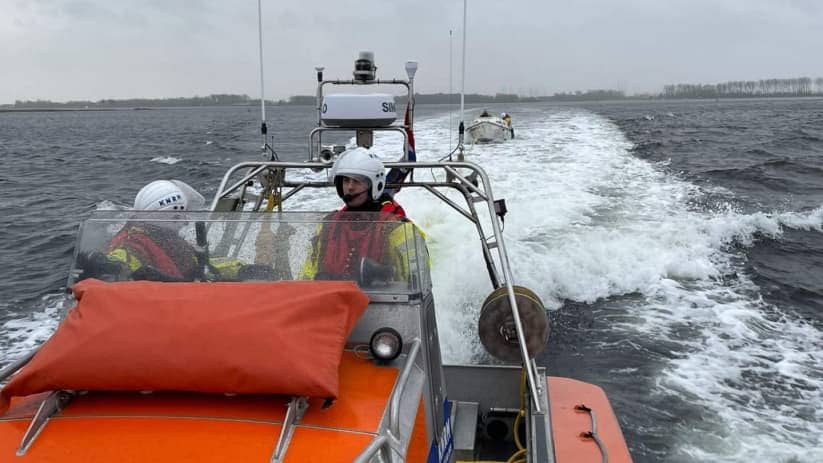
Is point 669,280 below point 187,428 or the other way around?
below

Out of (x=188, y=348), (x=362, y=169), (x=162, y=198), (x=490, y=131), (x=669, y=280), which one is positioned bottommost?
(x=669, y=280)

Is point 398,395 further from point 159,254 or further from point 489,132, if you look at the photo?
point 489,132

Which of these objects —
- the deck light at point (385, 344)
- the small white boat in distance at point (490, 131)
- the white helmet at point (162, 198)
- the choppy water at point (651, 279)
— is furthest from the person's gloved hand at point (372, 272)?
the small white boat in distance at point (490, 131)

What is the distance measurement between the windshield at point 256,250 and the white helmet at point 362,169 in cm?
49

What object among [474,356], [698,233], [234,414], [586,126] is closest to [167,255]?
[234,414]

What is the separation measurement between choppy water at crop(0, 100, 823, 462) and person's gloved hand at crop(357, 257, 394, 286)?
9.58ft

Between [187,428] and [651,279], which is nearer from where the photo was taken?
[187,428]

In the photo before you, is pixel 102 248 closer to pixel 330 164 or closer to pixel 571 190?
pixel 330 164

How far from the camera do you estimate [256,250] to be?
2.53 m

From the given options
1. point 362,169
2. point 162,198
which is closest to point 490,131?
point 362,169

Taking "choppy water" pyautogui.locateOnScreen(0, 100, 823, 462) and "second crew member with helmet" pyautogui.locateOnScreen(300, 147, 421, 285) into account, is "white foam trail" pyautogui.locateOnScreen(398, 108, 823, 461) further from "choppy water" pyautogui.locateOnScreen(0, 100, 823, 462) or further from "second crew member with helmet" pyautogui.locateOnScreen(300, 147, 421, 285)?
"second crew member with helmet" pyautogui.locateOnScreen(300, 147, 421, 285)

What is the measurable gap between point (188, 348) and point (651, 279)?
268 inches

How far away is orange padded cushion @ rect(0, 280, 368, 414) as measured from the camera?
1.79 m

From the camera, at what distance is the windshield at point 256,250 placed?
2.46 m
